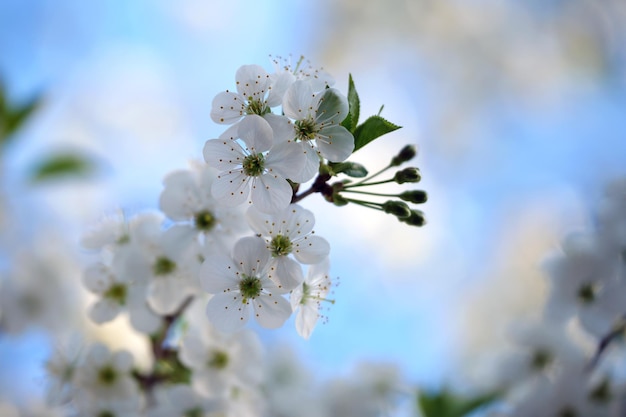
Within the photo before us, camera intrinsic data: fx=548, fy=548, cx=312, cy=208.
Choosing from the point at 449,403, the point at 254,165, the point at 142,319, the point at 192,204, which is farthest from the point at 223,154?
the point at 449,403

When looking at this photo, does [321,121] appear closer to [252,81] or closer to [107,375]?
[252,81]

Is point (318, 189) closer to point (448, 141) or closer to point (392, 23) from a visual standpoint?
point (448, 141)

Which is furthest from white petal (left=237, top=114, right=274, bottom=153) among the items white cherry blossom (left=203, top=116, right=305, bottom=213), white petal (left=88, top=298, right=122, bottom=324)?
white petal (left=88, top=298, right=122, bottom=324)

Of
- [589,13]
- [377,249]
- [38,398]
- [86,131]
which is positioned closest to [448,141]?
[377,249]

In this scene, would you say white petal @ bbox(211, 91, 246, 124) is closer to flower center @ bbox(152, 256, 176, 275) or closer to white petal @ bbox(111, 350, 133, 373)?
flower center @ bbox(152, 256, 176, 275)

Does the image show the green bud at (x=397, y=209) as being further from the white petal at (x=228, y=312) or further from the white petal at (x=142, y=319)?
the white petal at (x=142, y=319)

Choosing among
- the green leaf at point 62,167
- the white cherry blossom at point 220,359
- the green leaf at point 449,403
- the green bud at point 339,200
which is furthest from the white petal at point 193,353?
the green leaf at point 62,167
